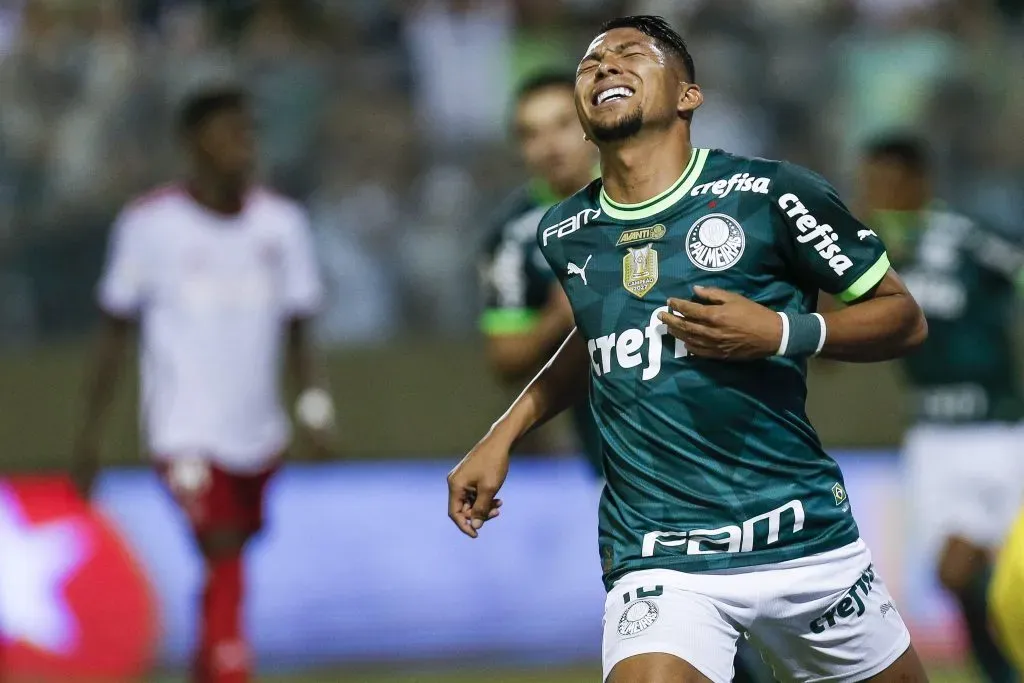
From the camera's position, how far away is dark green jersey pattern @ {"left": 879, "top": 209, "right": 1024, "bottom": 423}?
8.26 meters

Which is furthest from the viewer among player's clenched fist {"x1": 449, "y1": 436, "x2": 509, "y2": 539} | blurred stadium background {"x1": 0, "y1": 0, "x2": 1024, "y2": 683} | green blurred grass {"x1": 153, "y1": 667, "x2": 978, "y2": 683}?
blurred stadium background {"x1": 0, "y1": 0, "x2": 1024, "y2": 683}

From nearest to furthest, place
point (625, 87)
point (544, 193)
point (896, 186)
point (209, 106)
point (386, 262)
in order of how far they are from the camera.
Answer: point (625, 87) < point (544, 193) < point (209, 106) < point (896, 186) < point (386, 262)

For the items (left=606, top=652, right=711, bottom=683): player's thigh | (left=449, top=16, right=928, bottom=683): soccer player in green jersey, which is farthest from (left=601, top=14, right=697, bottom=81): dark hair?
(left=606, top=652, right=711, bottom=683): player's thigh

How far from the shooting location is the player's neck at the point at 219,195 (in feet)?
26.6

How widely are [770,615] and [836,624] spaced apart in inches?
6.5

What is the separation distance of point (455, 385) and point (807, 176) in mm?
6765

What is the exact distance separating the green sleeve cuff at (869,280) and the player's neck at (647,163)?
0.55 m

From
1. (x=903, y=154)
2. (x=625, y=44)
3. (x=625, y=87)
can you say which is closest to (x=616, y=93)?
(x=625, y=87)

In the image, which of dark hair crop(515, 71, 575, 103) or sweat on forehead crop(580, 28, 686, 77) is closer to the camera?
sweat on forehead crop(580, 28, 686, 77)

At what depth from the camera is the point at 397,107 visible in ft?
36.2

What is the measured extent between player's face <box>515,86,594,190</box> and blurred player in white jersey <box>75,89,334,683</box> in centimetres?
186

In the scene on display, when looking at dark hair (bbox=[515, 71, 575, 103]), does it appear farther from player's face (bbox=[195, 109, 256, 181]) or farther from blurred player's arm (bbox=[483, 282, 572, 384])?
player's face (bbox=[195, 109, 256, 181])

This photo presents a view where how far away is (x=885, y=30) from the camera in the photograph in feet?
37.9

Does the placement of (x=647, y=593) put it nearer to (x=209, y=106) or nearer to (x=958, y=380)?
(x=209, y=106)
